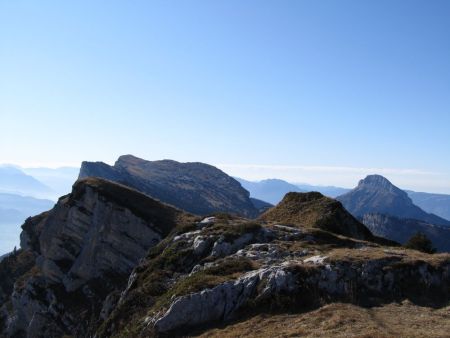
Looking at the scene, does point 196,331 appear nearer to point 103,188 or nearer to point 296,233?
point 296,233

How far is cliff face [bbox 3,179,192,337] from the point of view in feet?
214

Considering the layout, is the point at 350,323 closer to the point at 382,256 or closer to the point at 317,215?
the point at 382,256

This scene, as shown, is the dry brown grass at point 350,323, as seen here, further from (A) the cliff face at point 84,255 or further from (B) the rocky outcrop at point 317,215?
(A) the cliff face at point 84,255

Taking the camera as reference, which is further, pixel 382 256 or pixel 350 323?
pixel 382 256

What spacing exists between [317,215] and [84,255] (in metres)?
38.0

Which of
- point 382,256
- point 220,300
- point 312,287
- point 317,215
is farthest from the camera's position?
point 317,215

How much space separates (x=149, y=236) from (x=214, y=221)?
849 inches

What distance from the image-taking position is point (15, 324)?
72.2 metres

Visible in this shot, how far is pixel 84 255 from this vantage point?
71.8m

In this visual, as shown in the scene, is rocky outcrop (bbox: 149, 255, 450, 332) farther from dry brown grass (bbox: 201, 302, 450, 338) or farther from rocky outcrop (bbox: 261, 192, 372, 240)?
rocky outcrop (bbox: 261, 192, 372, 240)

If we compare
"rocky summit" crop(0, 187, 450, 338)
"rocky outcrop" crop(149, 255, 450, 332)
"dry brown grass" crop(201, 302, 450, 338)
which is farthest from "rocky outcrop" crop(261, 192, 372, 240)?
"dry brown grass" crop(201, 302, 450, 338)

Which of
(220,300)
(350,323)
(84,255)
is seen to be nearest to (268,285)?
(220,300)

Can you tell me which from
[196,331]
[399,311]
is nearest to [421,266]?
[399,311]

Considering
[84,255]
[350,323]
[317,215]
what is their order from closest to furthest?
[350,323] < [317,215] < [84,255]
